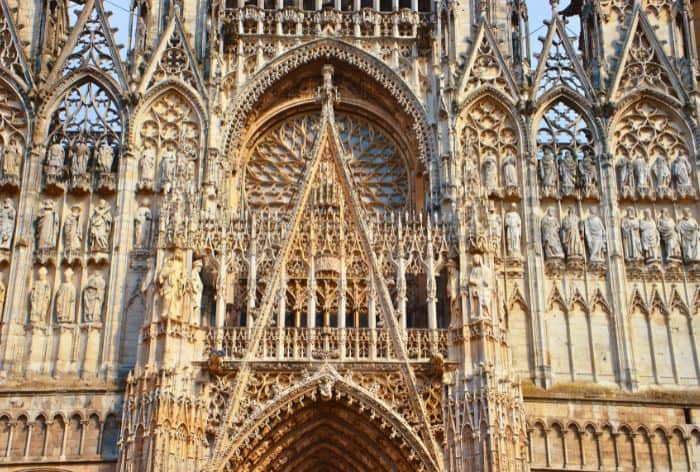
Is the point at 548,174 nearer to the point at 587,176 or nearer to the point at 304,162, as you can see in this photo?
the point at 587,176

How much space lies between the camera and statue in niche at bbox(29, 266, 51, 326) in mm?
18172

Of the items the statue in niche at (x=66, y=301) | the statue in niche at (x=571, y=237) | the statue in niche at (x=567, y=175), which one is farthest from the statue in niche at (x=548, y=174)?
the statue in niche at (x=66, y=301)

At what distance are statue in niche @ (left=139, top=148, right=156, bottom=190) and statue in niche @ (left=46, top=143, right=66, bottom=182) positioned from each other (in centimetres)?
145

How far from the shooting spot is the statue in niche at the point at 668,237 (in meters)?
19.0

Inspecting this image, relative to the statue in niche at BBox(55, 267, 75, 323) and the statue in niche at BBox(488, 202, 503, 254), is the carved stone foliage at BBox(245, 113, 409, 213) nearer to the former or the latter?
the statue in niche at BBox(488, 202, 503, 254)

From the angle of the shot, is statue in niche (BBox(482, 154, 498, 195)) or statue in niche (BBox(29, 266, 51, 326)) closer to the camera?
statue in niche (BBox(29, 266, 51, 326))

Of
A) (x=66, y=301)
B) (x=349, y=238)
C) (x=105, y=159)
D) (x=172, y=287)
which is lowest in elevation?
(x=172, y=287)

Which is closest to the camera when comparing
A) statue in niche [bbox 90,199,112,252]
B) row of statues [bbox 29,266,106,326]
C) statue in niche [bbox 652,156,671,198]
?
row of statues [bbox 29,266,106,326]

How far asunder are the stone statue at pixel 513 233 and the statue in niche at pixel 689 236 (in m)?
2.98

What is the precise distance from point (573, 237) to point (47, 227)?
9.53m

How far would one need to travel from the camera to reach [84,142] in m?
19.7

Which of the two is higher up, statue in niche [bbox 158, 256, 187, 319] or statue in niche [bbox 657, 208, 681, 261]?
statue in niche [bbox 657, 208, 681, 261]

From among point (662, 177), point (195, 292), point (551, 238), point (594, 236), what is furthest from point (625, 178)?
point (195, 292)

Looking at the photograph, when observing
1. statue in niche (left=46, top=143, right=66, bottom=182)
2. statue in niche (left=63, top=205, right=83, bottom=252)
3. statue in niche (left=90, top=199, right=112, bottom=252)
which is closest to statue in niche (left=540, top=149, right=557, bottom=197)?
statue in niche (left=90, top=199, right=112, bottom=252)
